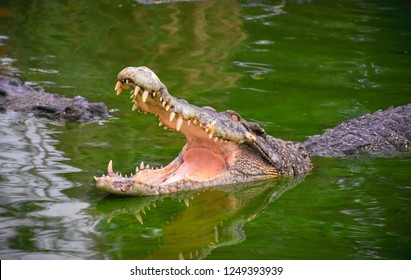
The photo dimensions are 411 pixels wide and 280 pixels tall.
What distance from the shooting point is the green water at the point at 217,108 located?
6031 millimetres

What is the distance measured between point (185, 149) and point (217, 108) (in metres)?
2.90

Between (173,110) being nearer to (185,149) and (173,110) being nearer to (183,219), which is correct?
(185,149)

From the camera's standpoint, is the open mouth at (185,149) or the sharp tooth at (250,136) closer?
the open mouth at (185,149)

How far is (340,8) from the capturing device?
16.1 meters

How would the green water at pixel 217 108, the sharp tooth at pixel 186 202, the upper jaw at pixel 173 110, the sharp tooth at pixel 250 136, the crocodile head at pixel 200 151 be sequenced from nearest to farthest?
the green water at pixel 217 108, the upper jaw at pixel 173 110, the crocodile head at pixel 200 151, the sharp tooth at pixel 186 202, the sharp tooth at pixel 250 136

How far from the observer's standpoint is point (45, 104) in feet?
31.3

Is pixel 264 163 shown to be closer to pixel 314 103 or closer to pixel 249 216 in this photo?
pixel 249 216

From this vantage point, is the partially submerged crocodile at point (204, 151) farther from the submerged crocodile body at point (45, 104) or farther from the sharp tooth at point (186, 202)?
the submerged crocodile body at point (45, 104)

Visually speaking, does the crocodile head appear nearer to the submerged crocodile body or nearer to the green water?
the green water

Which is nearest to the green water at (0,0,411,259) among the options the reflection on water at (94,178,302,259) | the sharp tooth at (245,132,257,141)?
the reflection on water at (94,178,302,259)

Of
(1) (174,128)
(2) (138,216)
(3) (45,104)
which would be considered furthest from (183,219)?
(3) (45,104)

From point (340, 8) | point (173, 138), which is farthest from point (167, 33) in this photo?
point (173, 138)

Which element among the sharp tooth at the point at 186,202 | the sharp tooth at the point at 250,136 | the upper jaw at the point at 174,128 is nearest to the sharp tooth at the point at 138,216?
the upper jaw at the point at 174,128

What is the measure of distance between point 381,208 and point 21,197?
2.70 m
